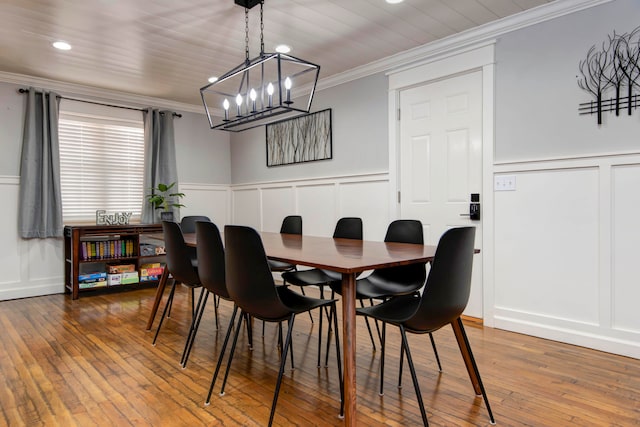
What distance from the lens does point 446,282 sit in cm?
167

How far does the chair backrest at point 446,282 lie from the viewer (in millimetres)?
1621

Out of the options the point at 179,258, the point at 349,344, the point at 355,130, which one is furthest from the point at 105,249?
the point at 349,344

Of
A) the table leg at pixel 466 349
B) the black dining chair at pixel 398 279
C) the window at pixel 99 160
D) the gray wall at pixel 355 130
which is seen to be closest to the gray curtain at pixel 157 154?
the window at pixel 99 160

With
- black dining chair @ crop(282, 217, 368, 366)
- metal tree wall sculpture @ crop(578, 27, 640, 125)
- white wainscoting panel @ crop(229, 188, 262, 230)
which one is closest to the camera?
metal tree wall sculpture @ crop(578, 27, 640, 125)

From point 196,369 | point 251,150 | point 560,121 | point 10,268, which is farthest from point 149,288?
point 560,121

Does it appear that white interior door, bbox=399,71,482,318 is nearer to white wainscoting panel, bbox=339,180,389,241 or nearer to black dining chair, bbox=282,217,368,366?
white wainscoting panel, bbox=339,180,389,241

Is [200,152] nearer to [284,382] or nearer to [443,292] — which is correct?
[284,382]

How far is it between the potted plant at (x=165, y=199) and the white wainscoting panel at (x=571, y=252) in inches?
148

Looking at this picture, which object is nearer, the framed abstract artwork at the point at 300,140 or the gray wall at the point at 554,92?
the gray wall at the point at 554,92

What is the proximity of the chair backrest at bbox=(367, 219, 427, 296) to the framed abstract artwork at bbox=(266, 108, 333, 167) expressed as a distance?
6.51 feet

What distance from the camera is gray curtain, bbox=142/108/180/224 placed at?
5.12 metres

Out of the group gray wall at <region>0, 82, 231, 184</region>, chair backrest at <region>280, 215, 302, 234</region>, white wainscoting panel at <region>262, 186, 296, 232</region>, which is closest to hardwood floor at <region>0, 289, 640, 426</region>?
chair backrest at <region>280, 215, 302, 234</region>

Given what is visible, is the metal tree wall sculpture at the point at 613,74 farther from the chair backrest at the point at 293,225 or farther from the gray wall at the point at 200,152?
the gray wall at the point at 200,152

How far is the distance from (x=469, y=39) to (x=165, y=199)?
158 inches
